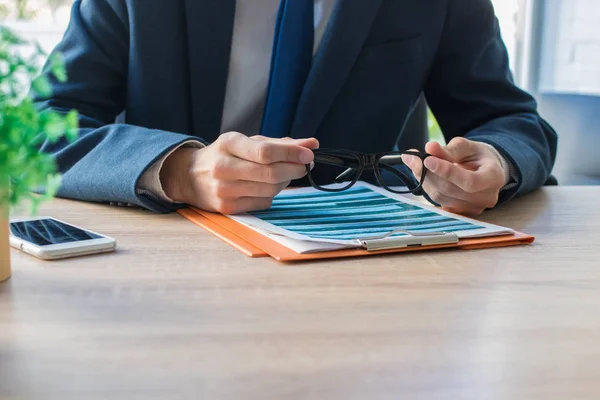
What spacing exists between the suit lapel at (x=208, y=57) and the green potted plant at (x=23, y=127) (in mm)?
794

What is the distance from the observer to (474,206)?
2.93 ft

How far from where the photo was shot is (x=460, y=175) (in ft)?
2.84

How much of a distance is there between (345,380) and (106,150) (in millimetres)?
602

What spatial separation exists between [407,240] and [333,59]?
22.6 inches

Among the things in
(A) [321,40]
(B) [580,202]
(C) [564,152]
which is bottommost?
(C) [564,152]

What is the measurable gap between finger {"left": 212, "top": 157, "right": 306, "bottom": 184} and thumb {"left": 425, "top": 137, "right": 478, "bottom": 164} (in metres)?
0.19

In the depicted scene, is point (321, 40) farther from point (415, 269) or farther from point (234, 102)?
point (415, 269)

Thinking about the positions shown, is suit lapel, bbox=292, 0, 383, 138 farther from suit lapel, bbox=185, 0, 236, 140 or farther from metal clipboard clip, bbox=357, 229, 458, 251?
metal clipboard clip, bbox=357, 229, 458, 251

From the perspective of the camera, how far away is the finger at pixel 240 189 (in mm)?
821

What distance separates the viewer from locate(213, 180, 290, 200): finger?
0.82m

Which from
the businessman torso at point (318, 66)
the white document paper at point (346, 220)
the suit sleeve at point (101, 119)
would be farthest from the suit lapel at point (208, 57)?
the white document paper at point (346, 220)

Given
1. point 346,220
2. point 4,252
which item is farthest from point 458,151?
point 4,252

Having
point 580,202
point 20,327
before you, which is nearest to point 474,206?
point 580,202

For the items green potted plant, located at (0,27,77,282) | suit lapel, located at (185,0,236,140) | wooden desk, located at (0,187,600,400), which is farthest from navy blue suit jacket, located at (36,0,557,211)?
green potted plant, located at (0,27,77,282)
